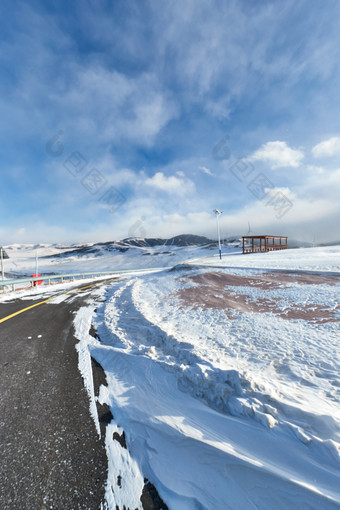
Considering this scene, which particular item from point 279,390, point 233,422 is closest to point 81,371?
point 233,422

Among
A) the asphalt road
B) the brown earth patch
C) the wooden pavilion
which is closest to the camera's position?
the asphalt road

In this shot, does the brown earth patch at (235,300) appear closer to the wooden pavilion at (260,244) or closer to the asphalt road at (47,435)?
the asphalt road at (47,435)

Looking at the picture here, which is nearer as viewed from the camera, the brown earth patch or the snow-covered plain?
the snow-covered plain

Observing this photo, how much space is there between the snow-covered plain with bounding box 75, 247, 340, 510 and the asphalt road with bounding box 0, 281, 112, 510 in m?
0.20

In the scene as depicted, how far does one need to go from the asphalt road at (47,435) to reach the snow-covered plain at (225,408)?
198mm

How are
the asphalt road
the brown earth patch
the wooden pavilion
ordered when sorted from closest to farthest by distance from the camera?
the asphalt road, the brown earth patch, the wooden pavilion

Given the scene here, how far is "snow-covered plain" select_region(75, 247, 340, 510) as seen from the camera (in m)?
1.88

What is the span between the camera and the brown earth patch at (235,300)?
5773mm

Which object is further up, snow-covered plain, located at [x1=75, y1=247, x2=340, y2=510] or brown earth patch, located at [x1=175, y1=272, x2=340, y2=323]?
brown earth patch, located at [x1=175, y1=272, x2=340, y2=323]

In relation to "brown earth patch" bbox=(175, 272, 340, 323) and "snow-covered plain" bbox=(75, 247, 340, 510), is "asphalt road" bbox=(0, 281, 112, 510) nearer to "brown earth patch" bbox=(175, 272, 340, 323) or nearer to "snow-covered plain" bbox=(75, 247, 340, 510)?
"snow-covered plain" bbox=(75, 247, 340, 510)

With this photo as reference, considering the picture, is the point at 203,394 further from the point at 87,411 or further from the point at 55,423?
the point at 55,423

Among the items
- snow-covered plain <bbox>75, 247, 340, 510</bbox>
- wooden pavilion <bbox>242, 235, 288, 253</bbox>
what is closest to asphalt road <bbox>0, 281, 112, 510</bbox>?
snow-covered plain <bbox>75, 247, 340, 510</bbox>

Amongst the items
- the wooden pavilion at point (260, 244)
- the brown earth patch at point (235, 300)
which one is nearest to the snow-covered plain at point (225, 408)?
Result: the brown earth patch at point (235, 300)

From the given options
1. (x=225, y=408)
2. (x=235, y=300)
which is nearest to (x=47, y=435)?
(x=225, y=408)
